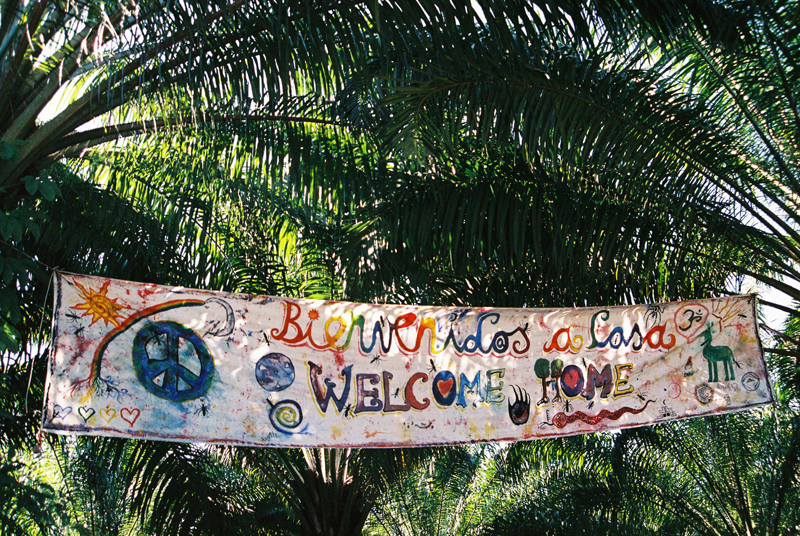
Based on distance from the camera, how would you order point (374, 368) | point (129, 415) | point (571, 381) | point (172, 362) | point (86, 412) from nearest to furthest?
point (86, 412), point (129, 415), point (172, 362), point (374, 368), point (571, 381)

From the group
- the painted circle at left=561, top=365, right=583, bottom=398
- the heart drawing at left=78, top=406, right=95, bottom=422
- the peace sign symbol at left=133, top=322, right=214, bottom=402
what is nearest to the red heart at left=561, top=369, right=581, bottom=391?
the painted circle at left=561, top=365, right=583, bottom=398

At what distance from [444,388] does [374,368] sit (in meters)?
0.45

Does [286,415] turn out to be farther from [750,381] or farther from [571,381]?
[750,381]

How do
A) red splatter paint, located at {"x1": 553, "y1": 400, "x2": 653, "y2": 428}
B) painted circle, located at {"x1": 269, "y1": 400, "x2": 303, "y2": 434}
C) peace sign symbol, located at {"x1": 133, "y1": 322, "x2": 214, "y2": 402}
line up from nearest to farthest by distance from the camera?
1. peace sign symbol, located at {"x1": 133, "y1": 322, "x2": 214, "y2": 402}
2. painted circle, located at {"x1": 269, "y1": 400, "x2": 303, "y2": 434}
3. red splatter paint, located at {"x1": 553, "y1": 400, "x2": 653, "y2": 428}

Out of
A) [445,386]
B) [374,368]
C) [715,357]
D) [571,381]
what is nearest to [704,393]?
[715,357]

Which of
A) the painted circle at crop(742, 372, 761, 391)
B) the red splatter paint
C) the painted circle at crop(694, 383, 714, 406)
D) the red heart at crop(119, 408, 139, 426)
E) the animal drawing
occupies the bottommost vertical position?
the red heart at crop(119, 408, 139, 426)

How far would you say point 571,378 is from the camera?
15.0ft

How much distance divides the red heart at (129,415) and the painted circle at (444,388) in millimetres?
1702

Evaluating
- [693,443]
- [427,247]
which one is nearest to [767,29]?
[427,247]

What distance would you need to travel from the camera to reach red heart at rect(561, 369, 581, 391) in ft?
14.9

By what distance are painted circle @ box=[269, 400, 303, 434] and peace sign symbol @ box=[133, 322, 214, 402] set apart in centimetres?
40

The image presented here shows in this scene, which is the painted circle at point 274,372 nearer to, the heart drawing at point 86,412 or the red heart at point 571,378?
the heart drawing at point 86,412

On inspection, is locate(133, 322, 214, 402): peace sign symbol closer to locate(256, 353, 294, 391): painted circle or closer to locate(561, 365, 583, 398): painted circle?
locate(256, 353, 294, 391): painted circle

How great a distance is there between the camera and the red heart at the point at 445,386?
14.3ft
